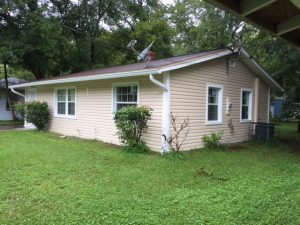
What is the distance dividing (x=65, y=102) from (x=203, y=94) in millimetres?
6247

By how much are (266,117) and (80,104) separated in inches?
315

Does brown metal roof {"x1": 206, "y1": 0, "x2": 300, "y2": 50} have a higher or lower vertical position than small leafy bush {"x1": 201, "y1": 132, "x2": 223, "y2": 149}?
higher

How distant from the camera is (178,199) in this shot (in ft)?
14.5

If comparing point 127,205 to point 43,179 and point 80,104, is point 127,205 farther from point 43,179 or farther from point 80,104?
point 80,104

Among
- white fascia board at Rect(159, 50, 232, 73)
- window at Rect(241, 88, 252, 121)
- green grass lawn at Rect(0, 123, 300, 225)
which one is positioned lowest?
green grass lawn at Rect(0, 123, 300, 225)

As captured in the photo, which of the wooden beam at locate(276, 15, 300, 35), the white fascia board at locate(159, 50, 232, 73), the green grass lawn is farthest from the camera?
the white fascia board at locate(159, 50, 232, 73)

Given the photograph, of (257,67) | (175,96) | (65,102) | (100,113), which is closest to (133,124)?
(175,96)

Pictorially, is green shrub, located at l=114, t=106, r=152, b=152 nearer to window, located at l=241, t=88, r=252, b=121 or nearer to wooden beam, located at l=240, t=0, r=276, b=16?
wooden beam, located at l=240, t=0, r=276, b=16

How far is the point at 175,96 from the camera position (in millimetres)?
8336

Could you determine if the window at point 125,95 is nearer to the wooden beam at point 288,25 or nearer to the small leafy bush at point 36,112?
the wooden beam at point 288,25

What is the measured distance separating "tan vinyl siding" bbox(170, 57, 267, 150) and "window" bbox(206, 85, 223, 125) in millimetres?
178

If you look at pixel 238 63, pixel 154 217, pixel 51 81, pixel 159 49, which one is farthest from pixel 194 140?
pixel 159 49

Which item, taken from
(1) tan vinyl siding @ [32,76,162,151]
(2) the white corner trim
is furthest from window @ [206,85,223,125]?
(1) tan vinyl siding @ [32,76,162,151]

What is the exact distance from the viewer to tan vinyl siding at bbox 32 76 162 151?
8.41 m
